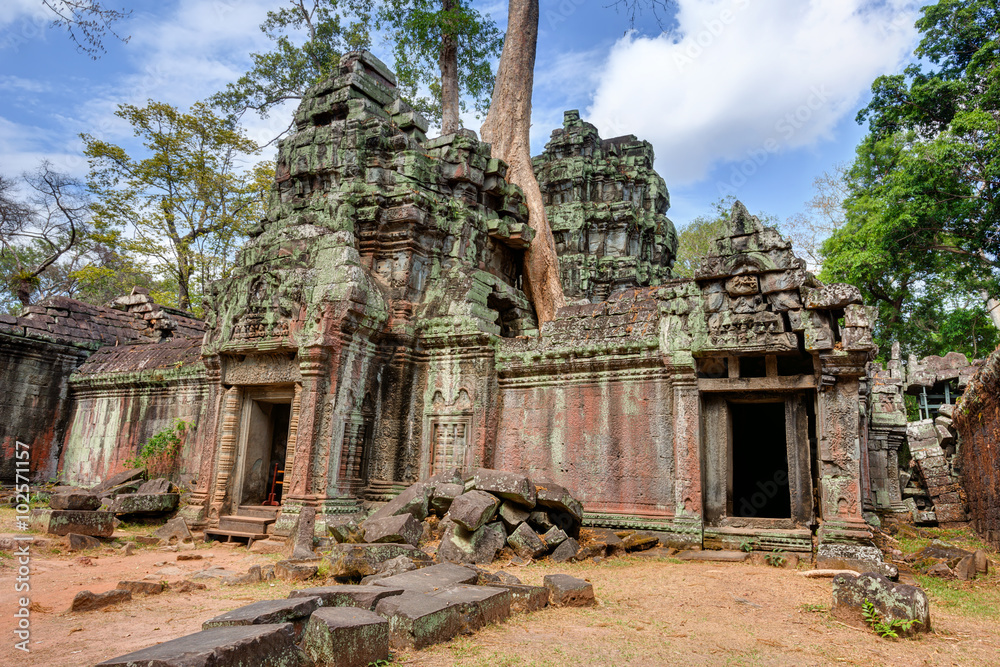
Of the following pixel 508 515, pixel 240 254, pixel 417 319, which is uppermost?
pixel 240 254

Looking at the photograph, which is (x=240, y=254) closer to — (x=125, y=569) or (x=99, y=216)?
(x=125, y=569)

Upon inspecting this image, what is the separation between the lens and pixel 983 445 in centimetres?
816

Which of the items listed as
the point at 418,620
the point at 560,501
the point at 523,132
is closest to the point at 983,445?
the point at 560,501

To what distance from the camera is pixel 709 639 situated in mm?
4301

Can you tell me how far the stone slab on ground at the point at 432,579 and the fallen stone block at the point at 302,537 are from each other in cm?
249

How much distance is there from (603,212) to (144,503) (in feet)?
35.9

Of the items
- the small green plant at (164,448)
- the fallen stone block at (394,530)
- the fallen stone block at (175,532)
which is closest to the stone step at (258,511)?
the fallen stone block at (175,532)

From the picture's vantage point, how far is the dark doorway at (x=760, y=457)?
10281 mm

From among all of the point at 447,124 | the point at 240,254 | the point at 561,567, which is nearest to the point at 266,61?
the point at 447,124

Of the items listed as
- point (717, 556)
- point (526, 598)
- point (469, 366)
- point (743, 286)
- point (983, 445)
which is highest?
point (743, 286)

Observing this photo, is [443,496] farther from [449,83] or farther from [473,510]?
[449,83]

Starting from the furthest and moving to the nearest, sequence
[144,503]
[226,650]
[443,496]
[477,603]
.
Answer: [144,503] → [443,496] → [477,603] → [226,650]

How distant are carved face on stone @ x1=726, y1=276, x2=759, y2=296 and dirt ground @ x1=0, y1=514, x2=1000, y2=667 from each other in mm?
3081

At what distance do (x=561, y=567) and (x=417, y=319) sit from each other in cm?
463
